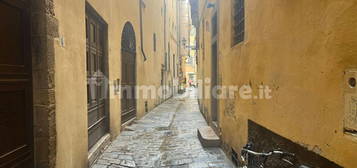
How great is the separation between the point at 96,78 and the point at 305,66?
14.2ft

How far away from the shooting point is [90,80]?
4.92 metres

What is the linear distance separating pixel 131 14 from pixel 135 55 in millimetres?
1425

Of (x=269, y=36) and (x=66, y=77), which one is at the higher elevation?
(x=269, y=36)

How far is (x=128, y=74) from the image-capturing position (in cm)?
827

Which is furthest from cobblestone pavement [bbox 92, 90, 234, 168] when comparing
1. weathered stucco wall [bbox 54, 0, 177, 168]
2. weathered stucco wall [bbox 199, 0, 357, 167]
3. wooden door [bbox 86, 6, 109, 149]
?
weathered stucco wall [bbox 199, 0, 357, 167]

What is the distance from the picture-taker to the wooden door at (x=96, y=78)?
487 cm

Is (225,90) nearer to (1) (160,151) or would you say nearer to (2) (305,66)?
(1) (160,151)

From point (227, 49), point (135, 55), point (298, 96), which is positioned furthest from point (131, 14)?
point (298, 96)

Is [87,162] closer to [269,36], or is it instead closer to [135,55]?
[269,36]

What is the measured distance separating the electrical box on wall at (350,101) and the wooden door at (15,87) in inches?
105

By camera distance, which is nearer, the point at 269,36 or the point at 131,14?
the point at 269,36

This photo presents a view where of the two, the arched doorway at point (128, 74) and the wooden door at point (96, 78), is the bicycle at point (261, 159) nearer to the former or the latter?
the wooden door at point (96, 78)

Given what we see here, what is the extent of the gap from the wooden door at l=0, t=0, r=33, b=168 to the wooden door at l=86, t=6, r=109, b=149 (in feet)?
7.03

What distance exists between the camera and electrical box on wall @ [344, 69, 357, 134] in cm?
142
